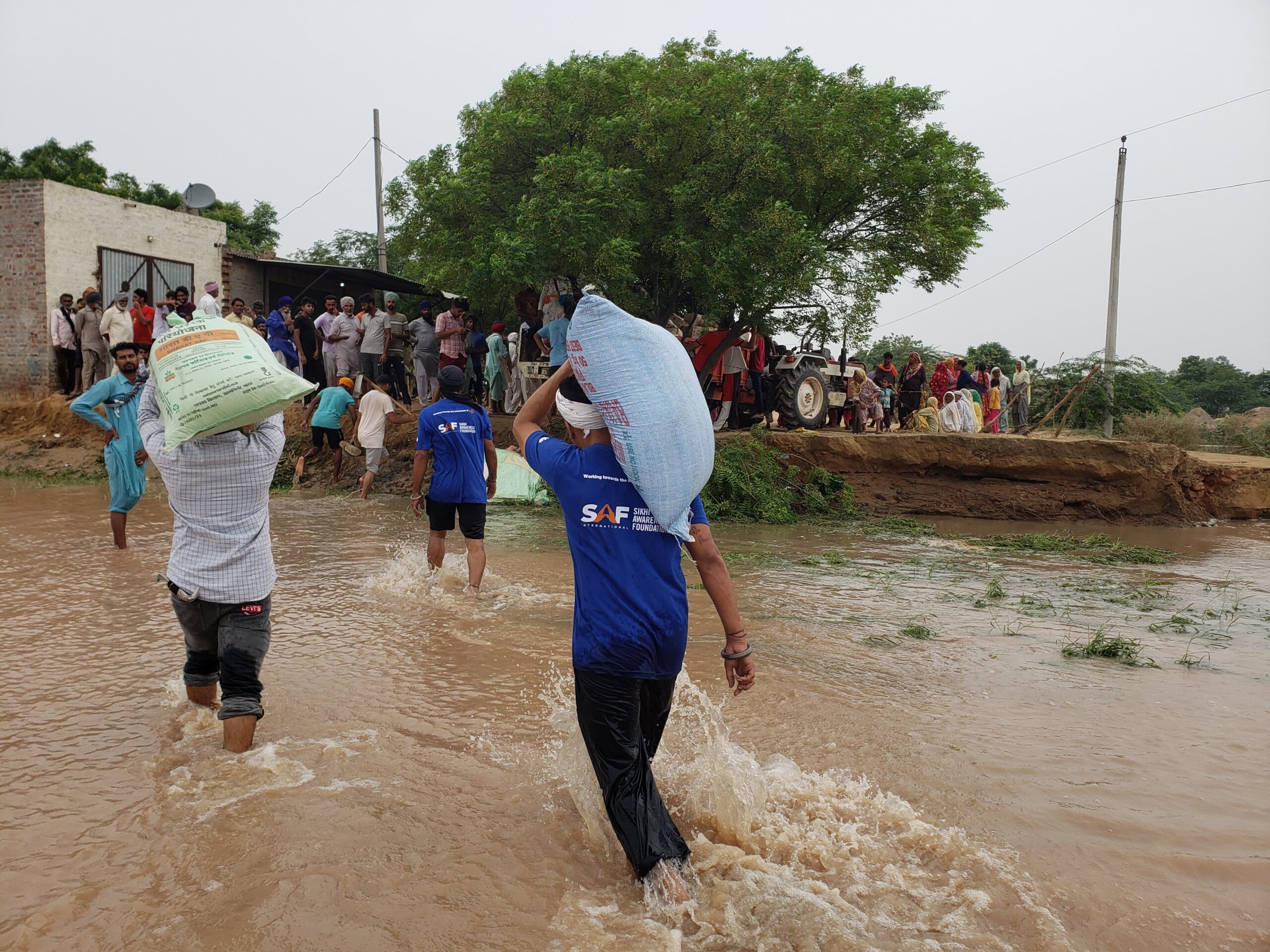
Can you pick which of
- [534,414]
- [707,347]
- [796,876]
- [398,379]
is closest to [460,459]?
[534,414]

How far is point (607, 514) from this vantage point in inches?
109

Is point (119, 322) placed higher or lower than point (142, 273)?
lower

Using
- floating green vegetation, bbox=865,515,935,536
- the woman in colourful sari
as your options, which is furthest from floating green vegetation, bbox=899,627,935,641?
the woman in colourful sari

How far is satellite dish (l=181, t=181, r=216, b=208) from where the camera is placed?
19719 mm

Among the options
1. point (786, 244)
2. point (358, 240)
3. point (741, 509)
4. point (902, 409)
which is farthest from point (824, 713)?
point (358, 240)

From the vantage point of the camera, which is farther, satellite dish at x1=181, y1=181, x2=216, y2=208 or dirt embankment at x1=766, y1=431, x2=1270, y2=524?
satellite dish at x1=181, y1=181, x2=216, y2=208

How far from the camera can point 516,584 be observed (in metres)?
7.35

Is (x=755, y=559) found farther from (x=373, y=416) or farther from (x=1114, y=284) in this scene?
(x=1114, y=284)

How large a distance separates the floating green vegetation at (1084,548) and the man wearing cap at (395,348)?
9.56m

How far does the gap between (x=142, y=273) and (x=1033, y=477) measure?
55.9 ft

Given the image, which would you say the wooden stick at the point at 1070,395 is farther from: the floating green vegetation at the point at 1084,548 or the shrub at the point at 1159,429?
the floating green vegetation at the point at 1084,548

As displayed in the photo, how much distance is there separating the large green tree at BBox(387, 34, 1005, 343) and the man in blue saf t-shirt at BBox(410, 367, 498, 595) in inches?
257

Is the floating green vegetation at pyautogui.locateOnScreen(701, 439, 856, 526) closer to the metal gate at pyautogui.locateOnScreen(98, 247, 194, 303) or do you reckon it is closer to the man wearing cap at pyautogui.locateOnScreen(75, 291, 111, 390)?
the man wearing cap at pyautogui.locateOnScreen(75, 291, 111, 390)

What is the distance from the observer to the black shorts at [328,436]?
42.9ft
